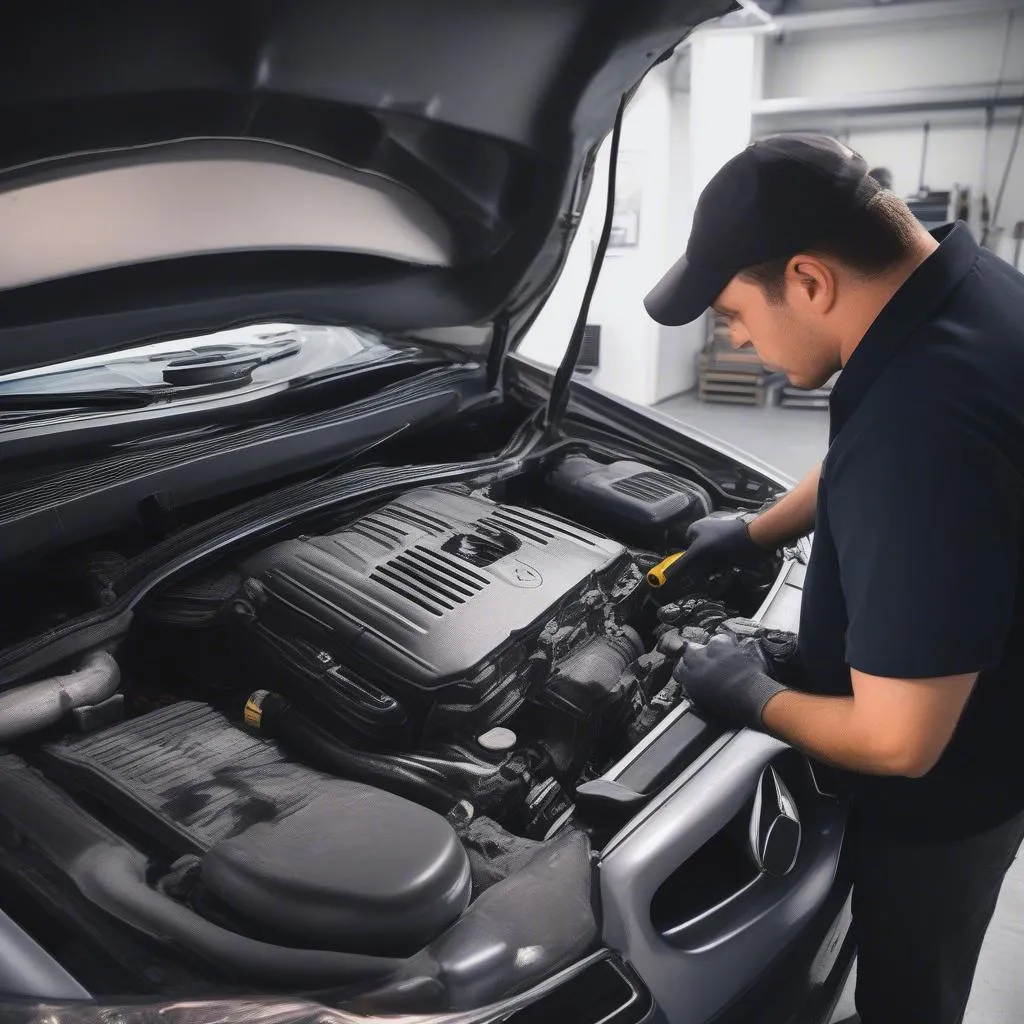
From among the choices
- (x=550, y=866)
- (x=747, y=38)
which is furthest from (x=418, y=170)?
(x=747, y=38)

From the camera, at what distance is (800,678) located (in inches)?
46.3

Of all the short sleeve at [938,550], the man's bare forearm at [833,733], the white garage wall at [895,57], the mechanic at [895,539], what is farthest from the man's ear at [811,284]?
the white garage wall at [895,57]

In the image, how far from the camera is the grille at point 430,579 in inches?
46.3

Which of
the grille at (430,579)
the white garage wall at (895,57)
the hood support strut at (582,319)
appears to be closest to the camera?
the grille at (430,579)

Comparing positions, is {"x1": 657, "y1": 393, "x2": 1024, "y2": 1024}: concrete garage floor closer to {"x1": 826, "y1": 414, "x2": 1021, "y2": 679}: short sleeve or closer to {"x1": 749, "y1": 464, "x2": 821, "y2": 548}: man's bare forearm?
{"x1": 749, "y1": 464, "x2": 821, "y2": 548}: man's bare forearm

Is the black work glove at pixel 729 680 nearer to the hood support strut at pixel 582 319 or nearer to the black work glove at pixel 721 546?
the black work glove at pixel 721 546

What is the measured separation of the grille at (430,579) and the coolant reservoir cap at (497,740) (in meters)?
0.17

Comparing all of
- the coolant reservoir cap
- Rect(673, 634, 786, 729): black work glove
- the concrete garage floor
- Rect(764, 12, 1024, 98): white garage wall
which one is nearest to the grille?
the coolant reservoir cap

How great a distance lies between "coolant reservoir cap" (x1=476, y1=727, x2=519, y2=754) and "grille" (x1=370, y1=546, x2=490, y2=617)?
172 millimetres

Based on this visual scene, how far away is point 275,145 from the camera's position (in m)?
1.29

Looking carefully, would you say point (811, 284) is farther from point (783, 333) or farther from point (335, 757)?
point (335, 757)

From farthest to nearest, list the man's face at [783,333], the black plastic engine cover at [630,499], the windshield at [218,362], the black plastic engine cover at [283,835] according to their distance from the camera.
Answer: the black plastic engine cover at [630,499] → the windshield at [218,362] → the man's face at [783,333] → the black plastic engine cover at [283,835]

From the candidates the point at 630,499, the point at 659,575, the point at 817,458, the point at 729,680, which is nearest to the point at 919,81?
the point at 817,458

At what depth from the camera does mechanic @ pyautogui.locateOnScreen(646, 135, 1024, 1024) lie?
82 centimetres
